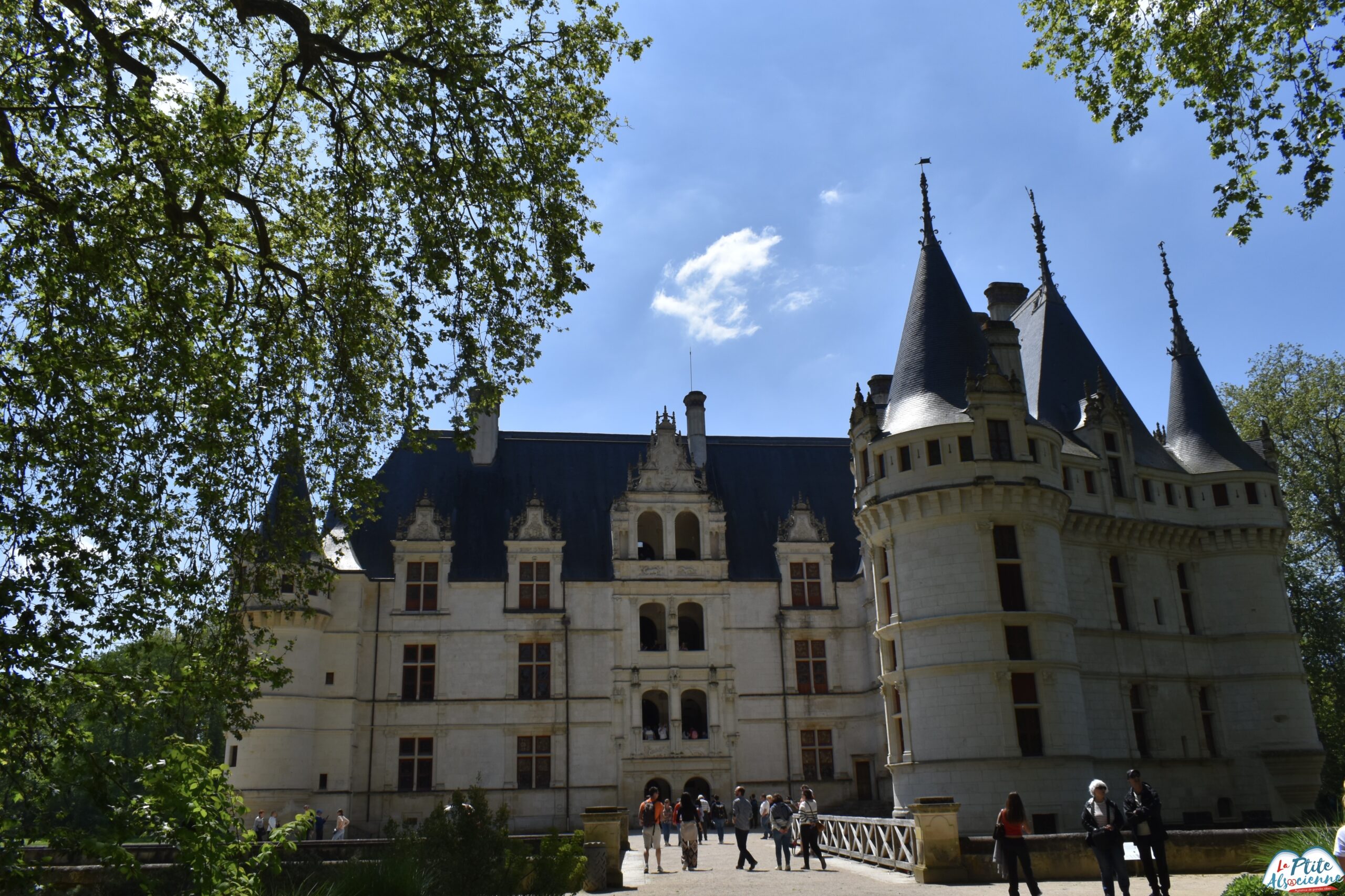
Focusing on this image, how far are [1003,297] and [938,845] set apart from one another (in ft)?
68.7

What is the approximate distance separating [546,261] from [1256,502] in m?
23.7

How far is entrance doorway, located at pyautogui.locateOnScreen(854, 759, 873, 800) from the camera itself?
31.2 metres

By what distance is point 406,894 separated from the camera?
34.1 ft

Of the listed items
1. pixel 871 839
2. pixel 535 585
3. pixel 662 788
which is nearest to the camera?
pixel 871 839

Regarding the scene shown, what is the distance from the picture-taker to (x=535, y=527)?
3194 centimetres

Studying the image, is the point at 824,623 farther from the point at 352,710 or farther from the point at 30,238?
the point at 30,238

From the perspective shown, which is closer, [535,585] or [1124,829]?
[1124,829]

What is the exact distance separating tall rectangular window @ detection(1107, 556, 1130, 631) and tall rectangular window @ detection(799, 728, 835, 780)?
376 inches

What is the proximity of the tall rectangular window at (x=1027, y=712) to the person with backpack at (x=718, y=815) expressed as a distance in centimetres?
842

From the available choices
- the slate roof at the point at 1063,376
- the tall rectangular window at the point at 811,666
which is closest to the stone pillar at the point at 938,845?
the slate roof at the point at 1063,376

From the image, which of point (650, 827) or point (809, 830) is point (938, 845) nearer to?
point (809, 830)

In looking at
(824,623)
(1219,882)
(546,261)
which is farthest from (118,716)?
(824,623)

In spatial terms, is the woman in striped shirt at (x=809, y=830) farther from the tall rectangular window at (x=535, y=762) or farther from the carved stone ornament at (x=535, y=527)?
the carved stone ornament at (x=535, y=527)

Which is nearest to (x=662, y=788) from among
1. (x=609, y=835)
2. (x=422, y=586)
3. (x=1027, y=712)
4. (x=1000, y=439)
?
(x=422, y=586)
